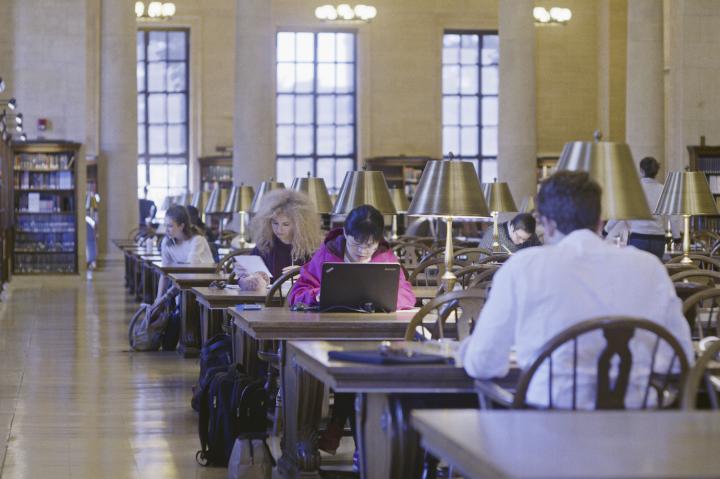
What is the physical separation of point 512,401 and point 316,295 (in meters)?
2.30

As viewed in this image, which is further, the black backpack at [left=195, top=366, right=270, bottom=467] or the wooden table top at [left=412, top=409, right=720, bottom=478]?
the black backpack at [left=195, top=366, right=270, bottom=467]

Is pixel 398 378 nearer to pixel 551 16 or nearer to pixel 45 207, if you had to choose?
pixel 45 207

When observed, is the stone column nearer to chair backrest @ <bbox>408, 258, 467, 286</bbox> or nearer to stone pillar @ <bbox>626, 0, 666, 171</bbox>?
stone pillar @ <bbox>626, 0, 666, 171</bbox>

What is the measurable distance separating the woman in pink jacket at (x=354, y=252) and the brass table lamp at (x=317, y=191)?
286 cm

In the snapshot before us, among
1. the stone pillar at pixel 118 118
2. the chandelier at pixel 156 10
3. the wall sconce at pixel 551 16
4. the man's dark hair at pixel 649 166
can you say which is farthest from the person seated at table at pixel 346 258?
the wall sconce at pixel 551 16

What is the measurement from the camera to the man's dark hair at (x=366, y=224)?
491 centimetres

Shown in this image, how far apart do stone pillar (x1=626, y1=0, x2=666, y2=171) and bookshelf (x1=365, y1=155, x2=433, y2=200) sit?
757 centimetres

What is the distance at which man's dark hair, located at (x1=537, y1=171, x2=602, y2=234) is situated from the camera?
2963 millimetres

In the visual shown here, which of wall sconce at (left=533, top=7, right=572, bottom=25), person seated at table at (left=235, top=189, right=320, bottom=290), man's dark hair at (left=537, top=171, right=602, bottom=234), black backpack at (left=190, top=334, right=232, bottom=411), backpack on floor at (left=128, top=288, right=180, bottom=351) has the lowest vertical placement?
backpack on floor at (left=128, top=288, right=180, bottom=351)

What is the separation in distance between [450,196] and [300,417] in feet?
4.08

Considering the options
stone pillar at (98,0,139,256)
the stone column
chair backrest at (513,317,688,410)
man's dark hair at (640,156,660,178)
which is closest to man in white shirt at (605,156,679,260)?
man's dark hair at (640,156,660,178)

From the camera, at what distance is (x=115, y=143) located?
1872cm

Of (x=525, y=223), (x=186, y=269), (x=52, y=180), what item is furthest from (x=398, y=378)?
(x=52, y=180)

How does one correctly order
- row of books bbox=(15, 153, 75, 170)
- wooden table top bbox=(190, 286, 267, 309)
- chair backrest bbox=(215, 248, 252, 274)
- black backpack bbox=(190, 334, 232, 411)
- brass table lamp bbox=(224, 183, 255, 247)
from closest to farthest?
black backpack bbox=(190, 334, 232, 411)
wooden table top bbox=(190, 286, 267, 309)
chair backrest bbox=(215, 248, 252, 274)
brass table lamp bbox=(224, 183, 255, 247)
row of books bbox=(15, 153, 75, 170)
